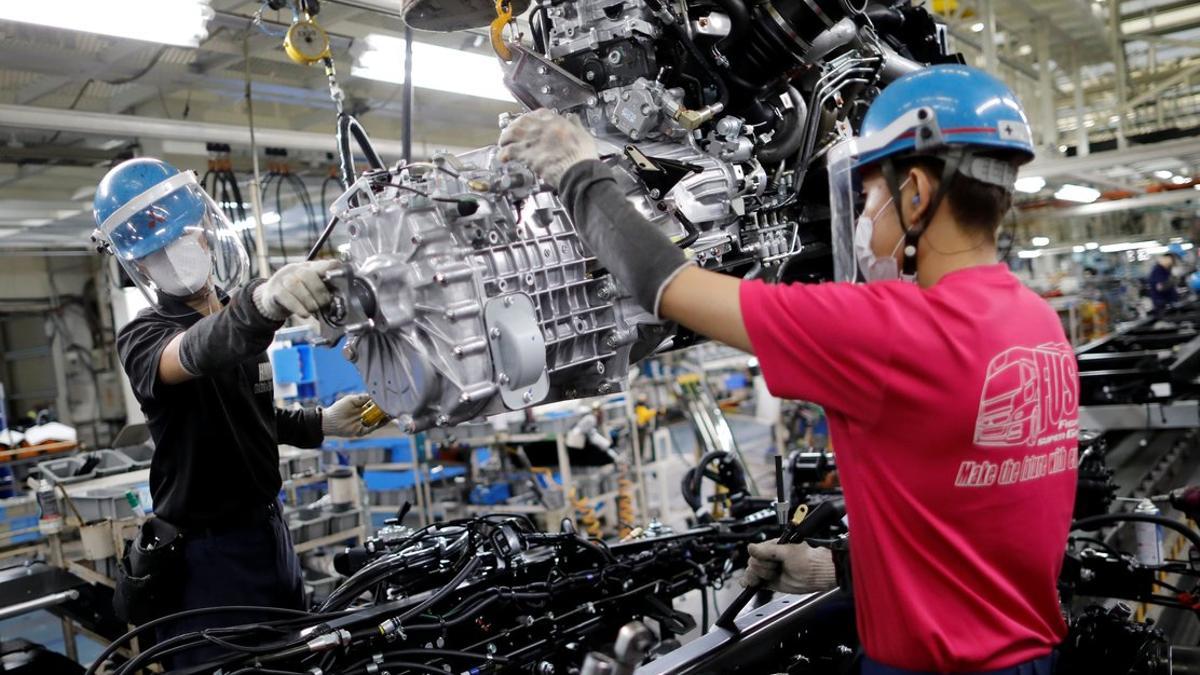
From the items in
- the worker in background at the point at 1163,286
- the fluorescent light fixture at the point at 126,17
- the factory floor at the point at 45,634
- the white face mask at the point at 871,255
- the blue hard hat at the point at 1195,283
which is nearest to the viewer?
the white face mask at the point at 871,255

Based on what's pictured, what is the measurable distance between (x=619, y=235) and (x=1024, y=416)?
2.39 feet

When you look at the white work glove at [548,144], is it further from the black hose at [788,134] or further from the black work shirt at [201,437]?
the black work shirt at [201,437]

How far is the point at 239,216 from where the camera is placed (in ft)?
20.5

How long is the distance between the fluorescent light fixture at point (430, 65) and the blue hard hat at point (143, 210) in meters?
2.60

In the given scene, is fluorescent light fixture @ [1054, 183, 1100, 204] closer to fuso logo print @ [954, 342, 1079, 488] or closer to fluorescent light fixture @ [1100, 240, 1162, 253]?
fluorescent light fixture @ [1100, 240, 1162, 253]

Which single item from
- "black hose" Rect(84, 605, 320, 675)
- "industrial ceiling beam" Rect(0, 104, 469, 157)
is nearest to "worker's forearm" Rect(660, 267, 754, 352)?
"black hose" Rect(84, 605, 320, 675)

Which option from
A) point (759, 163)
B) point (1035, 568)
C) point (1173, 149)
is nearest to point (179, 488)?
point (759, 163)

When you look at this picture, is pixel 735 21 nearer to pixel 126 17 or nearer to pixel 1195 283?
pixel 126 17

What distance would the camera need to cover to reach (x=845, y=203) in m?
1.68

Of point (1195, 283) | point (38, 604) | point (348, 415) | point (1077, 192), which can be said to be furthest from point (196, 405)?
point (1195, 283)

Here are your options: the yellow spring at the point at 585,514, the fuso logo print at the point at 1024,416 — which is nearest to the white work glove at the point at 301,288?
the fuso logo print at the point at 1024,416

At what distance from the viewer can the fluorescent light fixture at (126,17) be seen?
11.1 ft

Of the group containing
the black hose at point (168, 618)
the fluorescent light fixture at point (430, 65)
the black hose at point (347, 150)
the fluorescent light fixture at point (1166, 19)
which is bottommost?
the black hose at point (168, 618)

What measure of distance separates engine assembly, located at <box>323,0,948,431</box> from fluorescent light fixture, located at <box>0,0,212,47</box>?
1.96m
